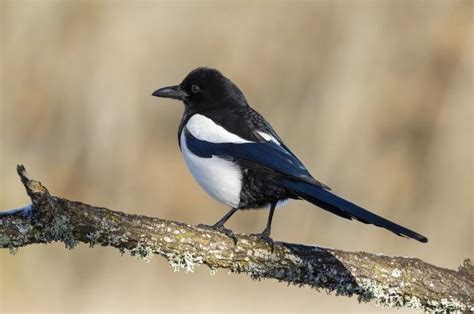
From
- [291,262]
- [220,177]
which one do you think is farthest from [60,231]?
[220,177]

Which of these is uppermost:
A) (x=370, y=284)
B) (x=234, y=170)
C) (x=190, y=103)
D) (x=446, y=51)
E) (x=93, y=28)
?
(x=446, y=51)

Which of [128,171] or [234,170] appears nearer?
[234,170]

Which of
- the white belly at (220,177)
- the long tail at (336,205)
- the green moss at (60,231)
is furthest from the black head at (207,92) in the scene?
the green moss at (60,231)

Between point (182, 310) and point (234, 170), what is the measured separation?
2502 millimetres

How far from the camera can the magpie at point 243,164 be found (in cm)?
365

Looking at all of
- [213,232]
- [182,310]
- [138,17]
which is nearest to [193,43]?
[138,17]

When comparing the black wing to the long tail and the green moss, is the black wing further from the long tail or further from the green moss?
the green moss

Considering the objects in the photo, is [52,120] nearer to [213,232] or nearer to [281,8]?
[281,8]

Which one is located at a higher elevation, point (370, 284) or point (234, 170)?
point (234, 170)

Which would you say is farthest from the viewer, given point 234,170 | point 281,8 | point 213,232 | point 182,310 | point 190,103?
point 281,8

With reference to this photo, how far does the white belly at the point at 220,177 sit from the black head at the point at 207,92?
491 millimetres

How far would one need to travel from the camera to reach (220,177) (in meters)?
3.92

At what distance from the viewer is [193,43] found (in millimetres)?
6480

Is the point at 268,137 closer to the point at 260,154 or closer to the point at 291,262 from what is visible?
the point at 260,154
